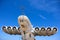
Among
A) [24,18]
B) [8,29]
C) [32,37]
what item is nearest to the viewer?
[24,18]

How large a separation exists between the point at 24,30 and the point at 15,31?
196 cm

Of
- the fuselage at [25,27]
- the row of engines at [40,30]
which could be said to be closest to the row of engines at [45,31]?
the row of engines at [40,30]

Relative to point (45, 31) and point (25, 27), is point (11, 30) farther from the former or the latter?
point (45, 31)

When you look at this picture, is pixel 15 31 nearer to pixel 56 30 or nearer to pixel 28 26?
pixel 28 26

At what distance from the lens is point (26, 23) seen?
12.4 meters

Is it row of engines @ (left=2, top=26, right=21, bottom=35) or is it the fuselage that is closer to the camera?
the fuselage

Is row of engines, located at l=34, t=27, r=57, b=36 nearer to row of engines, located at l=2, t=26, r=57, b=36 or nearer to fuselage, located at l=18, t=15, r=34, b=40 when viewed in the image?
row of engines, located at l=2, t=26, r=57, b=36

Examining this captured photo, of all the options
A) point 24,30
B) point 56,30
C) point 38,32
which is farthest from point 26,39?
point 56,30

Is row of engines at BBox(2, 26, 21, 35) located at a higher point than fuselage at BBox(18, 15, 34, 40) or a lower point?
higher

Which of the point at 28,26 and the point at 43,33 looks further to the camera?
the point at 43,33

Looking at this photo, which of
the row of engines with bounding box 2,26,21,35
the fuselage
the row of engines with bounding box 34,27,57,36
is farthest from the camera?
the row of engines with bounding box 2,26,21,35

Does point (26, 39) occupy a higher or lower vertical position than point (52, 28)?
lower

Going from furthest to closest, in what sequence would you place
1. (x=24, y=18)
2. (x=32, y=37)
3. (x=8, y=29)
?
(x=8, y=29)
(x=32, y=37)
(x=24, y=18)

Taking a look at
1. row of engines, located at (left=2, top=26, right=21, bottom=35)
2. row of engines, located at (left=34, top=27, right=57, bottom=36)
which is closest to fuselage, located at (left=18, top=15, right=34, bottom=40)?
row of engines, located at (left=34, top=27, right=57, bottom=36)
